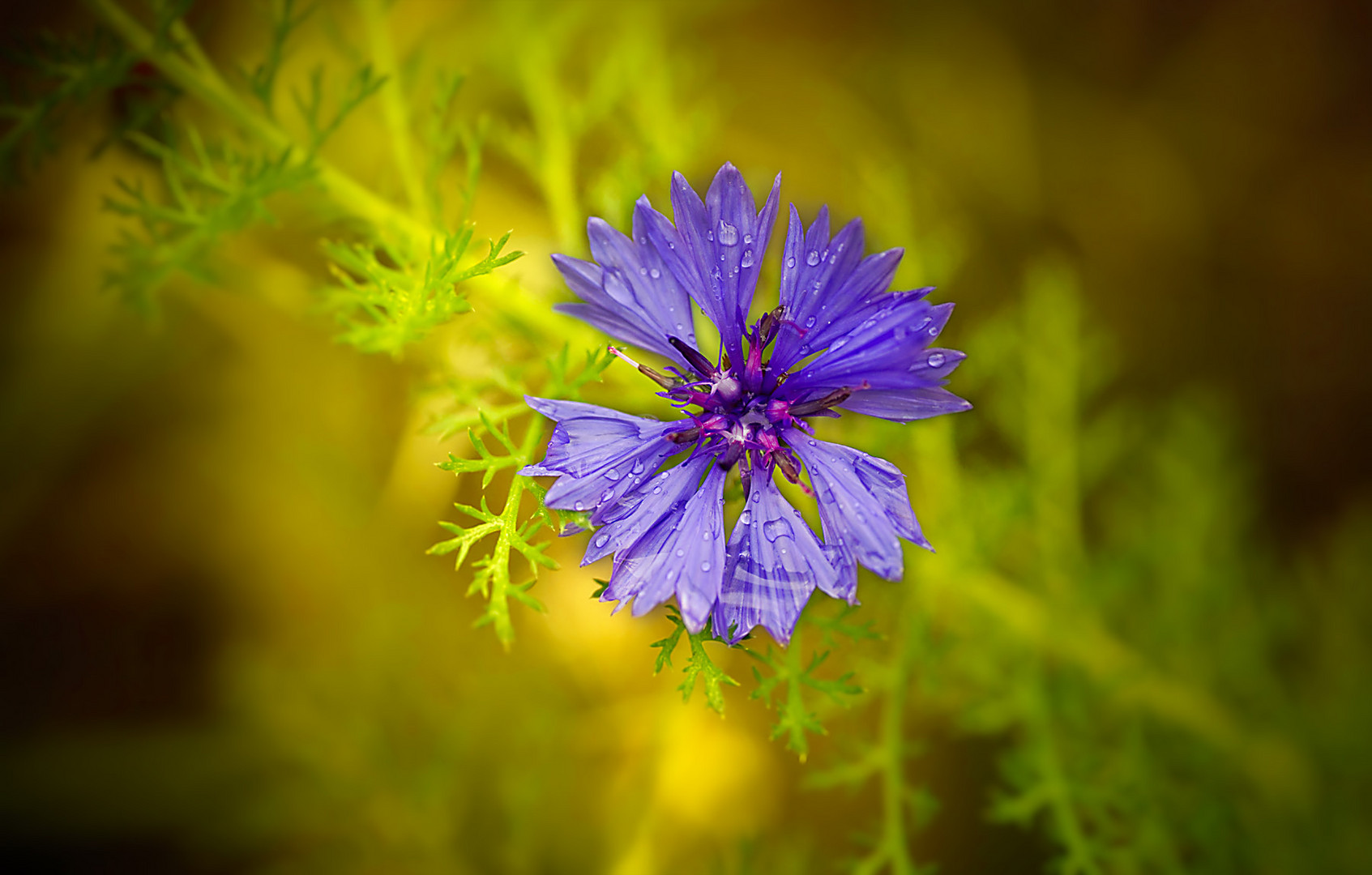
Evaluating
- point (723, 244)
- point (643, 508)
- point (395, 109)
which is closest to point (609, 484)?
point (643, 508)

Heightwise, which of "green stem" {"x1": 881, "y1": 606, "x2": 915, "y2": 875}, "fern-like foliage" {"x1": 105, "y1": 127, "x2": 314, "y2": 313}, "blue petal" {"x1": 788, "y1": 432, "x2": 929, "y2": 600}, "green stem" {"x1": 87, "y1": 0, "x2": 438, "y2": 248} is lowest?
"green stem" {"x1": 881, "y1": 606, "x2": 915, "y2": 875}

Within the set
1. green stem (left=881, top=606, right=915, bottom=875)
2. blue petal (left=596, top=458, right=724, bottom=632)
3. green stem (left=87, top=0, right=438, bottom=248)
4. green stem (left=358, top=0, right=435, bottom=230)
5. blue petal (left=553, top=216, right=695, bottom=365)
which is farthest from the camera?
green stem (left=881, top=606, right=915, bottom=875)

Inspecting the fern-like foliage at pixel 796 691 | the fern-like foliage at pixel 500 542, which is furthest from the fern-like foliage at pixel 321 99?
the fern-like foliage at pixel 796 691

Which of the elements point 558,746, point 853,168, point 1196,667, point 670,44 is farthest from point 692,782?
point 670,44

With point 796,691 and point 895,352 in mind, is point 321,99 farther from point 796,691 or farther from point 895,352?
point 796,691

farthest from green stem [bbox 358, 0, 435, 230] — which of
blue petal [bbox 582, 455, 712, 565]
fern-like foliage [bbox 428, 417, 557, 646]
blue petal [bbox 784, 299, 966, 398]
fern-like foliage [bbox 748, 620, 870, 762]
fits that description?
fern-like foliage [bbox 748, 620, 870, 762]

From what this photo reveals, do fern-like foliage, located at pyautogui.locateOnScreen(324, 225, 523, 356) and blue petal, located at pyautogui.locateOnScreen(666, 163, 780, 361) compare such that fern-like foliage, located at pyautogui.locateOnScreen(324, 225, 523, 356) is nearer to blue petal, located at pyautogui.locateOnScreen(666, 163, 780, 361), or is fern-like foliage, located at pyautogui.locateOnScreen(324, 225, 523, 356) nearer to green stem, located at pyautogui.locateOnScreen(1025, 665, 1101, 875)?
blue petal, located at pyautogui.locateOnScreen(666, 163, 780, 361)
